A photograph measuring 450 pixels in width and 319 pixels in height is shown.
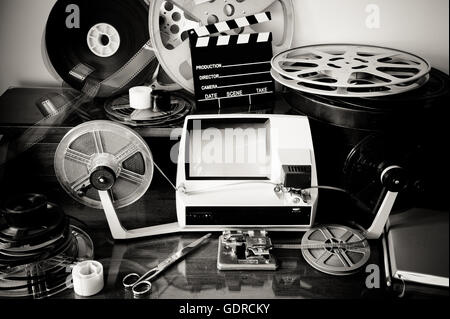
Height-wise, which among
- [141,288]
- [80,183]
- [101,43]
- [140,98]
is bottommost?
[141,288]

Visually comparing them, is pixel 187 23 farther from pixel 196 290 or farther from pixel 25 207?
pixel 196 290

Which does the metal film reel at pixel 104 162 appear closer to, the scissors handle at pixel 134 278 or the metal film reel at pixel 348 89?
the scissors handle at pixel 134 278

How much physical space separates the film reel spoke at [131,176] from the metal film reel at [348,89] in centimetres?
52

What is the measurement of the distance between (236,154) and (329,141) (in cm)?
29

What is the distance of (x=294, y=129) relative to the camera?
4.51 feet

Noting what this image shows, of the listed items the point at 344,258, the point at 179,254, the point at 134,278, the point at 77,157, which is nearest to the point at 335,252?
the point at 344,258

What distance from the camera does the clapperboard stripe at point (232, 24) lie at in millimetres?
1561

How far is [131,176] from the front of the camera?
4.34ft

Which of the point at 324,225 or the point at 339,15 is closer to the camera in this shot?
the point at 324,225

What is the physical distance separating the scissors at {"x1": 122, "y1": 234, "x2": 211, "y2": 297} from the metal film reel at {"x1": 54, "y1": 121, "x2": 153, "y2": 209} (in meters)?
0.23

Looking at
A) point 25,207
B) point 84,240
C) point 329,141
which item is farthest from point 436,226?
point 25,207

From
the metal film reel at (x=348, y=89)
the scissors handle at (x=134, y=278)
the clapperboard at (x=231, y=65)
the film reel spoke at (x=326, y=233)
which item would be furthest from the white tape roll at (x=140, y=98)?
the film reel spoke at (x=326, y=233)

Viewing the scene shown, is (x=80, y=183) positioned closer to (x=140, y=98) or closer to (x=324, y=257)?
(x=140, y=98)

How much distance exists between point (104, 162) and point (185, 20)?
2.07ft
